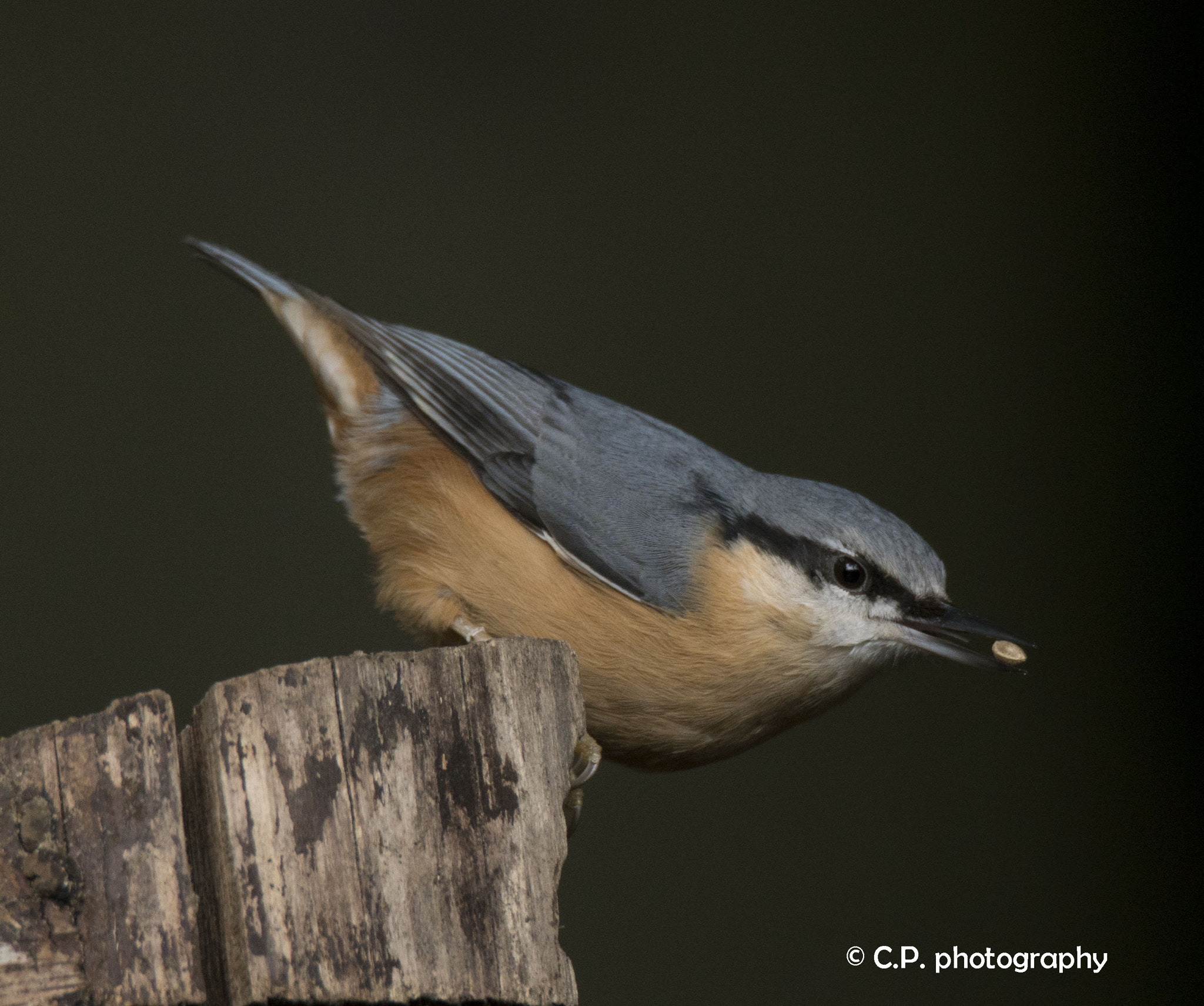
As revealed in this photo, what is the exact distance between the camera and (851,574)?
1.78m

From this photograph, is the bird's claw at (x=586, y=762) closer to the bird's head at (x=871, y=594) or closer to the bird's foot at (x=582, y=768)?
the bird's foot at (x=582, y=768)

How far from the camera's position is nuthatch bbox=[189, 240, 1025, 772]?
1.75 m

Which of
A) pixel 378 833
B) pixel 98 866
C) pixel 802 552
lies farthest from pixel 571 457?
pixel 98 866

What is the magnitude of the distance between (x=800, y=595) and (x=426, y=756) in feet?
2.54

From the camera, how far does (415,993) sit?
3.65 ft

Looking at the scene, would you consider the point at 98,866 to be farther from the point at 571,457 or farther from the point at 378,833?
the point at 571,457

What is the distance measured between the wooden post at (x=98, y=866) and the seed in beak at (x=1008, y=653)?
1156 mm

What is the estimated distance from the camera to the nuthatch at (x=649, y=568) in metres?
1.75

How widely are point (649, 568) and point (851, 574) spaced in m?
0.30

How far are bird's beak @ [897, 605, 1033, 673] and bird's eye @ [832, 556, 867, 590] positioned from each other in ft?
0.27

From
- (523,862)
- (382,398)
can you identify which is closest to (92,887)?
(523,862)

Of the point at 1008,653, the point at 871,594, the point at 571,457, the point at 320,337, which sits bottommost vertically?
the point at 1008,653

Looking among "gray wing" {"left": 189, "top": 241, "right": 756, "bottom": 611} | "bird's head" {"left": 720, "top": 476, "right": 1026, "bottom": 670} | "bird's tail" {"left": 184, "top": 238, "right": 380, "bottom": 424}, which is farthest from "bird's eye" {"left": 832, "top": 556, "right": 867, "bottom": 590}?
"bird's tail" {"left": 184, "top": 238, "right": 380, "bottom": 424}

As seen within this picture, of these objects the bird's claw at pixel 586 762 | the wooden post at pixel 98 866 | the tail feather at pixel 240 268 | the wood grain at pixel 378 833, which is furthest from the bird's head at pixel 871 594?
the tail feather at pixel 240 268
